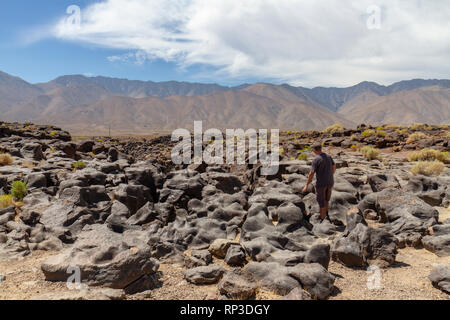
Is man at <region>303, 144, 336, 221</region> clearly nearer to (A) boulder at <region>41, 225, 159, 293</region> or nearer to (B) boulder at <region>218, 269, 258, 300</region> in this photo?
(B) boulder at <region>218, 269, 258, 300</region>

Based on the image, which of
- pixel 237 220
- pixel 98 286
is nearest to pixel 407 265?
pixel 237 220

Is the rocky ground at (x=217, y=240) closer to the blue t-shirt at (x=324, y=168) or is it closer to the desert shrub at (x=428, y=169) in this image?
the desert shrub at (x=428, y=169)

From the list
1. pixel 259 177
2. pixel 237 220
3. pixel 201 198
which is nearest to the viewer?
pixel 237 220

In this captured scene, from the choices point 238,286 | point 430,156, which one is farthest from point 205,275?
point 430,156

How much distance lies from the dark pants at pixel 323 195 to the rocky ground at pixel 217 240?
1.66ft

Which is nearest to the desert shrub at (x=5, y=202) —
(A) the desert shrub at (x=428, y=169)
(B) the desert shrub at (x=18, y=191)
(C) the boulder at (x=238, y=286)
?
(B) the desert shrub at (x=18, y=191)

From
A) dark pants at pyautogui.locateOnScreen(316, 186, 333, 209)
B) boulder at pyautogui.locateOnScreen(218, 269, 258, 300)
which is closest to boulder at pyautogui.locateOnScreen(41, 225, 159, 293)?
boulder at pyautogui.locateOnScreen(218, 269, 258, 300)

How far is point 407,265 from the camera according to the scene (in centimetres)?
661

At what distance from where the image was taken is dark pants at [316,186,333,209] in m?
8.81

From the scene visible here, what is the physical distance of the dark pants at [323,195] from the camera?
881 centimetres

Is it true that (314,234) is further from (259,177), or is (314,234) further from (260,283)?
(259,177)

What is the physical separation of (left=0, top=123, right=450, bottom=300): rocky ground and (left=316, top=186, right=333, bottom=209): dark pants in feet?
1.66

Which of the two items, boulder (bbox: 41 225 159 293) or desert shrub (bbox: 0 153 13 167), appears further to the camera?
desert shrub (bbox: 0 153 13 167)

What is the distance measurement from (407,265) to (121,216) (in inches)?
306
